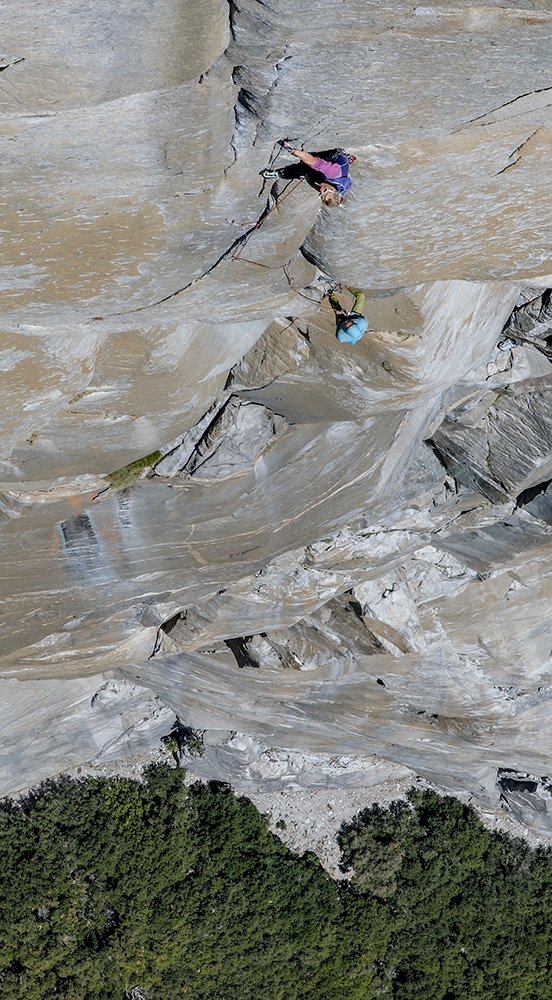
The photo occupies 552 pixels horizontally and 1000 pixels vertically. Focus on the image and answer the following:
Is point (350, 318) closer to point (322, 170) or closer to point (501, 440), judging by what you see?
point (322, 170)

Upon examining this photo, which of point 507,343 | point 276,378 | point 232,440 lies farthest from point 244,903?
point 507,343

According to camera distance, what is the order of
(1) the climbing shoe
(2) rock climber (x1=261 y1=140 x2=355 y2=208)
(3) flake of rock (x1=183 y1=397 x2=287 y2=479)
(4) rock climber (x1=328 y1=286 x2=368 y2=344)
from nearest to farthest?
(2) rock climber (x1=261 y1=140 x2=355 y2=208) → (4) rock climber (x1=328 y1=286 x2=368 y2=344) → (3) flake of rock (x1=183 y1=397 x2=287 y2=479) → (1) the climbing shoe

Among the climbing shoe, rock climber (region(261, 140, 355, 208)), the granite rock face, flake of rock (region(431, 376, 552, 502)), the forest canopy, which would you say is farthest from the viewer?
the forest canopy

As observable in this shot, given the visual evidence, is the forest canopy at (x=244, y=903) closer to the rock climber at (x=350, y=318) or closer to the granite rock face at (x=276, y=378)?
the granite rock face at (x=276, y=378)

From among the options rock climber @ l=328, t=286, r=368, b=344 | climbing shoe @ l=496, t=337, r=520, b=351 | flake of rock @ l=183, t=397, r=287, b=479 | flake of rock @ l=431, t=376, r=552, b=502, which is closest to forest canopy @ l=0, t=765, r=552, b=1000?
flake of rock @ l=431, t=376, r=552, b=502

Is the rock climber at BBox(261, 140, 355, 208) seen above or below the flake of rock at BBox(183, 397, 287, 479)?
above

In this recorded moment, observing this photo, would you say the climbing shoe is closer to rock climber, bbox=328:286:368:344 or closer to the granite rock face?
the granite rock face

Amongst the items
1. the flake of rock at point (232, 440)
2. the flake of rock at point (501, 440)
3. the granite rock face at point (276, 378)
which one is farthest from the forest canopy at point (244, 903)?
the flake of rock at point (232, 440)
